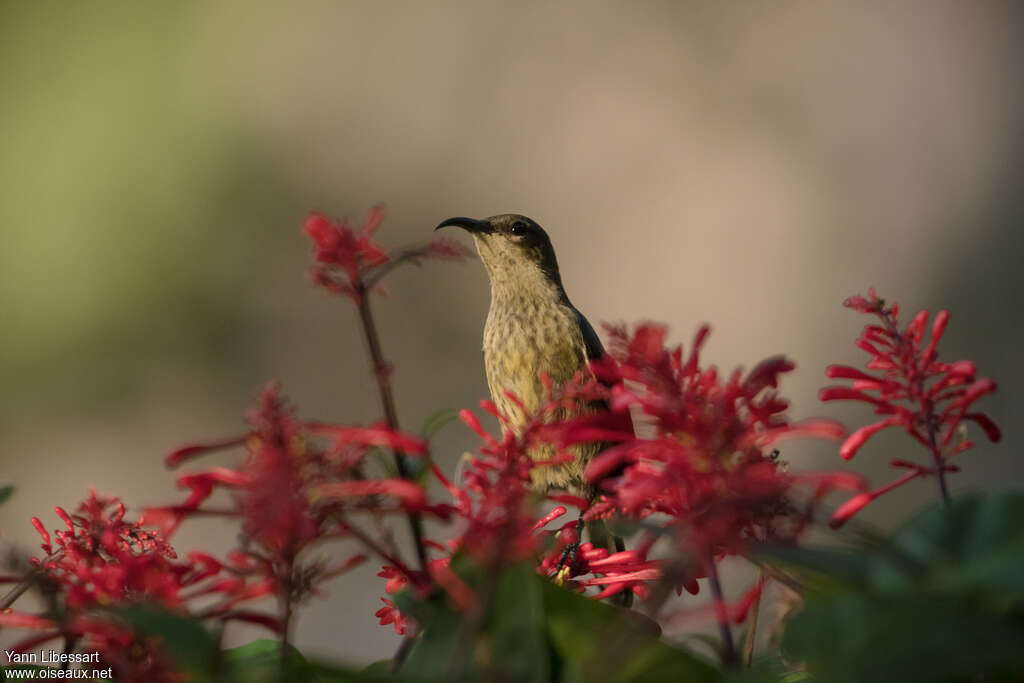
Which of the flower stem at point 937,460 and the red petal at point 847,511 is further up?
the flower stem at point 937,460

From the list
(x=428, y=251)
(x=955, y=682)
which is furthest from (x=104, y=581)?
(x=955, y=682)

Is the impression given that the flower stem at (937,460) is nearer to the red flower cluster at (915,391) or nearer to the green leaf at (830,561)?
the red flower cluster at (915,391)

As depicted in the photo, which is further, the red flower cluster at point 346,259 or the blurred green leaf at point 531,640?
the red flower cluster at point 346,259

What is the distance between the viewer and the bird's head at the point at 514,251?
2.32m

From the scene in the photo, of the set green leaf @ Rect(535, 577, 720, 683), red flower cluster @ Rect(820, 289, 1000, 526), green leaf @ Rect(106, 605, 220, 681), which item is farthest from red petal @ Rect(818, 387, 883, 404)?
green leaf @ Rect(106, 605, 220, 681)

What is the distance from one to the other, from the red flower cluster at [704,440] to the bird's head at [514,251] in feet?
5.40

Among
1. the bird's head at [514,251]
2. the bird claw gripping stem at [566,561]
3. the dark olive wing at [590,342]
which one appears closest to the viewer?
the bird claw gripping stem at [566,561]

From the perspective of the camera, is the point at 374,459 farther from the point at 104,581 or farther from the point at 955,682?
the point at 955,682

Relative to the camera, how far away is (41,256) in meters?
4.33

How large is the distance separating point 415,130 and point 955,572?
15.1 ft

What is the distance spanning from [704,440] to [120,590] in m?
0.36

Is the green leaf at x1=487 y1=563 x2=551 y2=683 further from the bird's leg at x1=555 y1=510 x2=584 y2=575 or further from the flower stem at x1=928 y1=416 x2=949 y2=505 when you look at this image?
the bird's leg at x1=555 y1=510 x2=584 y2=575

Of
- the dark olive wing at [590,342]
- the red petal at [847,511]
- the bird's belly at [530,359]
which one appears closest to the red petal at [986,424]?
the red petal at [847,511]

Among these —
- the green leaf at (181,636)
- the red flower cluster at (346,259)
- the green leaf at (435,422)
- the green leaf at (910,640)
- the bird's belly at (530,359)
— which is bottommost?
the green leaf at (910,640)
